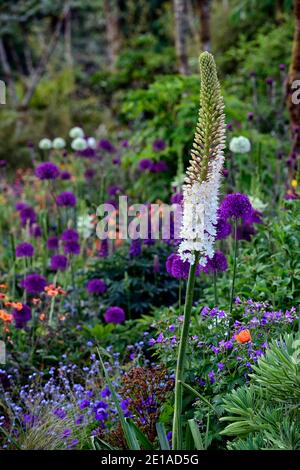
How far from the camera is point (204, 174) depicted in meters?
2.09

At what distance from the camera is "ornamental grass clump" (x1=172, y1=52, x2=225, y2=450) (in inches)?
80.3

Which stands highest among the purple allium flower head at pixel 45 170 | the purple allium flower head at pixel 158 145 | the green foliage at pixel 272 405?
the purple allium flower head at pixel 158 145

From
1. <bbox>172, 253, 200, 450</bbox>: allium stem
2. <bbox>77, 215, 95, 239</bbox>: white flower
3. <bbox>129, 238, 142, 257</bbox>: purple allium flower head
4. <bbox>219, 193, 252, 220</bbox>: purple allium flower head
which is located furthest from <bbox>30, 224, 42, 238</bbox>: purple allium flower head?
<bbox>172, 253, 200, 450</bbox>: allium stem

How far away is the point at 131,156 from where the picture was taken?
698 centimetres

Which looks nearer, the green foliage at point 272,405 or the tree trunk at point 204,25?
the green foliage at point 272,405

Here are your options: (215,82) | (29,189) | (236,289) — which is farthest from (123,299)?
(29,189)

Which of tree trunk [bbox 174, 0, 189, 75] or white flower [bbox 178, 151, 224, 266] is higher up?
tree trunk [bbox 174, 0, 189, 75]

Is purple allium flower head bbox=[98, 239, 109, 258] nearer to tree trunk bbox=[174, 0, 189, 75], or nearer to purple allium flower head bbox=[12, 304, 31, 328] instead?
purple allium flower head bbox=[12, 304, 31, 328]

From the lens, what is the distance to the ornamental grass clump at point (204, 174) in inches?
80.3

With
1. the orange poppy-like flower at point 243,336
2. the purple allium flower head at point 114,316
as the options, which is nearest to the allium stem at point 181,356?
the orange poppy-like flower at point 243,336

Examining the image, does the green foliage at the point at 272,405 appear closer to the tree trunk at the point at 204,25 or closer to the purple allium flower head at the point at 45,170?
the purple allium flower head at the point at 45,170

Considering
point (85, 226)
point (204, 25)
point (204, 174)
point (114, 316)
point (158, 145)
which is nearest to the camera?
point (204, 174)

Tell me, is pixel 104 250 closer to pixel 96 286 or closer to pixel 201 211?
pixel 96 286

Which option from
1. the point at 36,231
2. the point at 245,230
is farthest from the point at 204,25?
the point at 245,230
